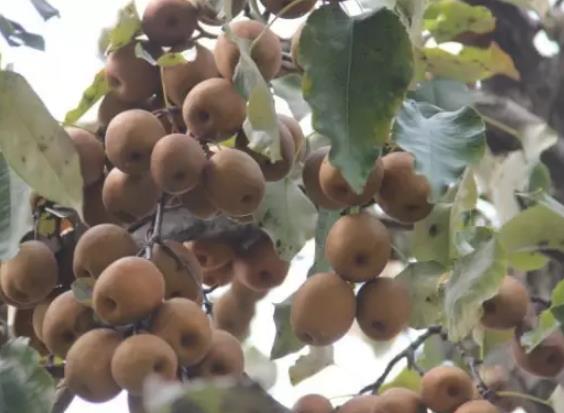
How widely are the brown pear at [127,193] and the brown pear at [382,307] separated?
0.49ft

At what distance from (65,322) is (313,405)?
0.57 ft

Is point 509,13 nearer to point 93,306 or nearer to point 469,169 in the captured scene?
point 469,169

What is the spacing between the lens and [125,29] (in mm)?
804

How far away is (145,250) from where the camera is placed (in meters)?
0.74

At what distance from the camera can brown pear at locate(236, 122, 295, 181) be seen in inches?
30.2

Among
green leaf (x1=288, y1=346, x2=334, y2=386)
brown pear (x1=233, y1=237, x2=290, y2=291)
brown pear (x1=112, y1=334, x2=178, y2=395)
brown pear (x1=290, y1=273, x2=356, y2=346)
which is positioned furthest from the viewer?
green leaf (x1=288, y1=346, x2=334, y2=386)

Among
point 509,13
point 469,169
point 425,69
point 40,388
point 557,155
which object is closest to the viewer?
point 40,388

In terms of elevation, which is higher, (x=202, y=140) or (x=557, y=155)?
(x=202, y=140)

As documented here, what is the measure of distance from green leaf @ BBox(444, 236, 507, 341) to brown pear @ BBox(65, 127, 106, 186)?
0.24 metres

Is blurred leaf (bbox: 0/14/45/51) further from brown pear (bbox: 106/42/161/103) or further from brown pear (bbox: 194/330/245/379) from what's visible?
brown pear (bbox: 194/330/245/379)

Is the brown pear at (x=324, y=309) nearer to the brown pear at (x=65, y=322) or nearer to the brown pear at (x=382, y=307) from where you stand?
the brown pear at (x=382, y=307)

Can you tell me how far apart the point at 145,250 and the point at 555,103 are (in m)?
0.74

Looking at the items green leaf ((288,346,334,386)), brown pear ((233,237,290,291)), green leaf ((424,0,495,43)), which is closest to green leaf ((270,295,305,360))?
brown pear ((233,237,290,291))

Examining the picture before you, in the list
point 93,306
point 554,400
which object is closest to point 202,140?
point 93,306
